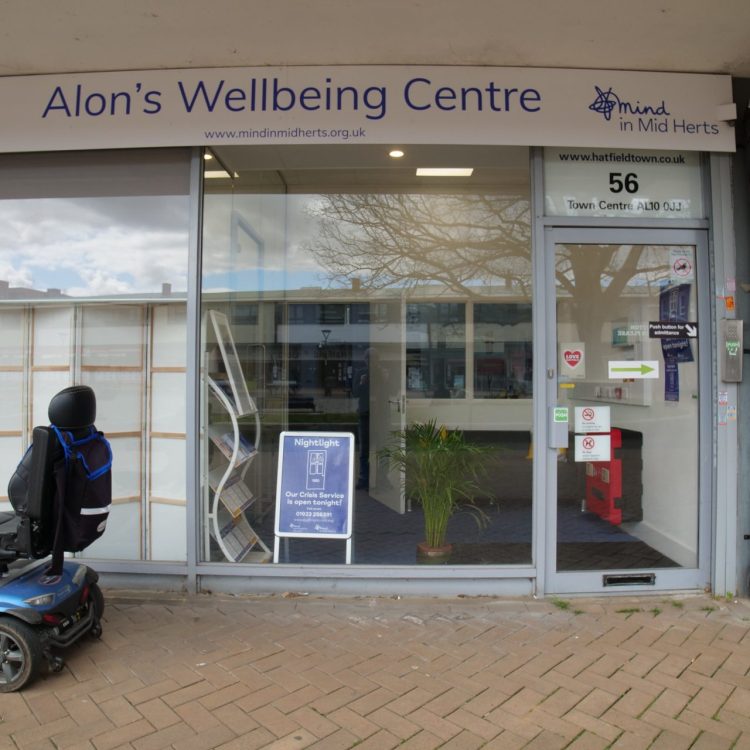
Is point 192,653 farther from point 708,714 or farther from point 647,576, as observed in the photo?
point 647,576

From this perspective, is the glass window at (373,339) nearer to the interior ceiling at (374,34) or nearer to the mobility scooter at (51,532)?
the interior ceiling at (374,34)

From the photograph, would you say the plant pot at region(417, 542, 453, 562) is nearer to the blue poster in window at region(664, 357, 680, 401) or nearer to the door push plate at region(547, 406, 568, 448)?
the door push plate at region(547, 406, 568, 448)

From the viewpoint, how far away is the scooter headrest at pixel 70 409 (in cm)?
310

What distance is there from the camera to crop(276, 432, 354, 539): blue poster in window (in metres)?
4.43

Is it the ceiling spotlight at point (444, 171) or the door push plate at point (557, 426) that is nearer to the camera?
the door push plate at point (557, 426)

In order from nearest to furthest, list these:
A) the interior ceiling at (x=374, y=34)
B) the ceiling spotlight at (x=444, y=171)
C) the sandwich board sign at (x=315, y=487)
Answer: the interior ceiling at (x=374, y=34), the sandwich board sign at (x=315, y=487), the ceiling spotlight at (x=444, y=171)

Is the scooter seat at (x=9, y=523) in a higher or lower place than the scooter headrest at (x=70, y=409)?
lower

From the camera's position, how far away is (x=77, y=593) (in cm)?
321

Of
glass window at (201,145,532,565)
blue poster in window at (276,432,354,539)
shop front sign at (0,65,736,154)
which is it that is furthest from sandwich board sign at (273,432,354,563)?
shop front sign at (0,65,736,154)

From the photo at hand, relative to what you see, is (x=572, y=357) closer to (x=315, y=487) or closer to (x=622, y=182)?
(x=622, y=182)

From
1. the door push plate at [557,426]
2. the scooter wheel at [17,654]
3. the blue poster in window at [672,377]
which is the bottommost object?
the scooter wheel at [17,654]

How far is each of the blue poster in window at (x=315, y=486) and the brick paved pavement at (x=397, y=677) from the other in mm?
534

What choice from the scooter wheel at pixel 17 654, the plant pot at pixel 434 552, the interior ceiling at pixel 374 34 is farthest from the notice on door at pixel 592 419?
the scooter wheel at pixel 17 654

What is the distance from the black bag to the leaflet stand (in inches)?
46.0
